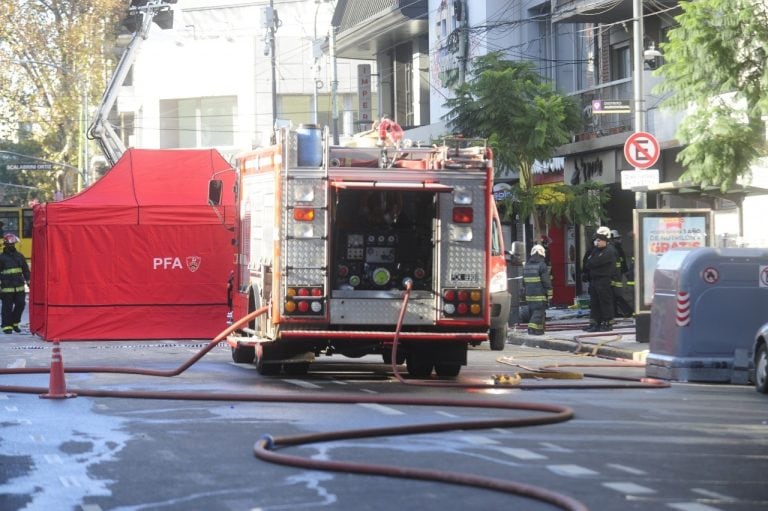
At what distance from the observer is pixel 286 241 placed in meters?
16.6

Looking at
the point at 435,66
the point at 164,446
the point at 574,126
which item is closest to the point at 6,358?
the point at 164,446

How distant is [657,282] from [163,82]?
191 feet

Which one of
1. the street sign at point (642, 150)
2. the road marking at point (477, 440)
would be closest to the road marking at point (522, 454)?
the road marking at point (477, 440)

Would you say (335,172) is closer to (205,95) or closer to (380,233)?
(380,233)

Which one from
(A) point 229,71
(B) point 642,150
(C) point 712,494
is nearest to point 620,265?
(B) point 642,150

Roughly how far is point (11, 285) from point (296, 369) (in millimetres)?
13702

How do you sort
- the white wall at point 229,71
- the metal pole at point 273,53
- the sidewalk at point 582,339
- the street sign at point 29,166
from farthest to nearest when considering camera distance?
the white wall at point 229,71 → the street sign at point 29,166 → the metal pole at point 273,53 → the sidewalk at point 582,339

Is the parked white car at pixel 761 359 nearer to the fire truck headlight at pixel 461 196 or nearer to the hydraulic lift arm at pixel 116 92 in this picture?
the fire truck headlight at pixel 461 196

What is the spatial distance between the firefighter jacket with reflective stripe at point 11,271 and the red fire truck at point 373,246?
46.5 feet

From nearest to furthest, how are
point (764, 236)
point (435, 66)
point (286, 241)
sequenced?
point (286, 241) < point (764, 236) < point (435, 66)

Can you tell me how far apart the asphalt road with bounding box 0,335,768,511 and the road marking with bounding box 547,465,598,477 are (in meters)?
0.01

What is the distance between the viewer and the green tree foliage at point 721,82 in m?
21.1

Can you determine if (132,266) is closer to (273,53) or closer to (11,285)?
(11,285)

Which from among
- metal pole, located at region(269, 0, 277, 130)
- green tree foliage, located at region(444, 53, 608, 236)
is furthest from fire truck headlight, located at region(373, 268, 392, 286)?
metal pole, located at region(269, 0, 277, 130)
